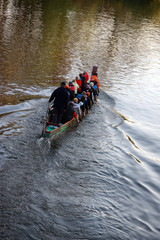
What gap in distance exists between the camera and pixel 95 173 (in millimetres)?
11867

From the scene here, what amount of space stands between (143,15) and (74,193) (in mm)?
58685

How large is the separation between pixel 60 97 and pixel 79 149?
8.41 feet

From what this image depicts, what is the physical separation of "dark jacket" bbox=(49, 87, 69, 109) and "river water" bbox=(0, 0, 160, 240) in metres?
1.57

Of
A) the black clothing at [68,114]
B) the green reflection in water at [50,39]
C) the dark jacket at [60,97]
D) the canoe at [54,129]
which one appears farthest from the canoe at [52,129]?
the green reflection in water at [50,39]

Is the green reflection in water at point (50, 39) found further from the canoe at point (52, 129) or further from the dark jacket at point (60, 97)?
the canoe at point (52, 129)

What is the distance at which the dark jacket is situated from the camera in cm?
1359

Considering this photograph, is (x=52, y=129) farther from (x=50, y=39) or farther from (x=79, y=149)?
(x=50, y=39)

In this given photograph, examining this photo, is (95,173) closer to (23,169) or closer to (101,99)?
(23,169)

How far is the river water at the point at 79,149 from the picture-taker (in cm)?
909

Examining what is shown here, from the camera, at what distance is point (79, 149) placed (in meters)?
13.5

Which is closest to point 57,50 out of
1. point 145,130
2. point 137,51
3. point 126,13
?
point 137,51

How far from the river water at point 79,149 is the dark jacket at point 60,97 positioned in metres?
1.57

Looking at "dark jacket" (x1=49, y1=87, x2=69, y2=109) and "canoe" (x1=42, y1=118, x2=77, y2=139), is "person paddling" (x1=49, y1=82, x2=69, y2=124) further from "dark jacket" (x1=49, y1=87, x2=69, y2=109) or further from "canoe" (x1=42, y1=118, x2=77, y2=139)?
"canoe" (x1=42, y1=118, x2=77, y2=139)

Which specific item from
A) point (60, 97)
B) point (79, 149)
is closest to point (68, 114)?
point (60, 97)
